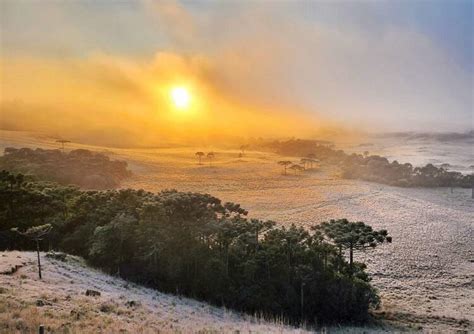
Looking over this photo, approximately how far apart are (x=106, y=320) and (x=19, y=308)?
322 cm

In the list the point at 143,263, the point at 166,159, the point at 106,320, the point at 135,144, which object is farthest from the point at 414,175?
the point at 135,144

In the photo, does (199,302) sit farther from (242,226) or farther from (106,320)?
(106,320)

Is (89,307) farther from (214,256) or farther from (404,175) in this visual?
(404,175)

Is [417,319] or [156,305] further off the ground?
[156,305]

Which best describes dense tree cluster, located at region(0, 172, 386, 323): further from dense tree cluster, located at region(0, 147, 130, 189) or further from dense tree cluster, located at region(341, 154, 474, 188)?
dense tree cluster, located at region(341, 154, 474, 188)

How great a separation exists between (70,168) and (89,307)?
61.6 metres

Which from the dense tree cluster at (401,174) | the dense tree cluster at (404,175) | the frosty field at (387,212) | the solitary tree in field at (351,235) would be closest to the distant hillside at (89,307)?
the solitary tree in field at (351,235)

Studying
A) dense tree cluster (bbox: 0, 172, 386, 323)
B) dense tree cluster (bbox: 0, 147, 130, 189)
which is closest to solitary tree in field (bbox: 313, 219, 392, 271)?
dense tree cluster (bbox: 0, 172, 386, 323)

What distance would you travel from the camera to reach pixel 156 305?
21422mm

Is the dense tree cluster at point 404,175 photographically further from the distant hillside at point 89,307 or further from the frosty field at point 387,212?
the distant hillside at point 89,307

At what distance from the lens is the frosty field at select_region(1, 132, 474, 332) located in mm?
30922

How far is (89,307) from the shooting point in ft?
57.1

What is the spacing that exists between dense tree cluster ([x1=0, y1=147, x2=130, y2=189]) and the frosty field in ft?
15.1

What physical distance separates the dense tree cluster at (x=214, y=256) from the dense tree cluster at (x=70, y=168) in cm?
3509
